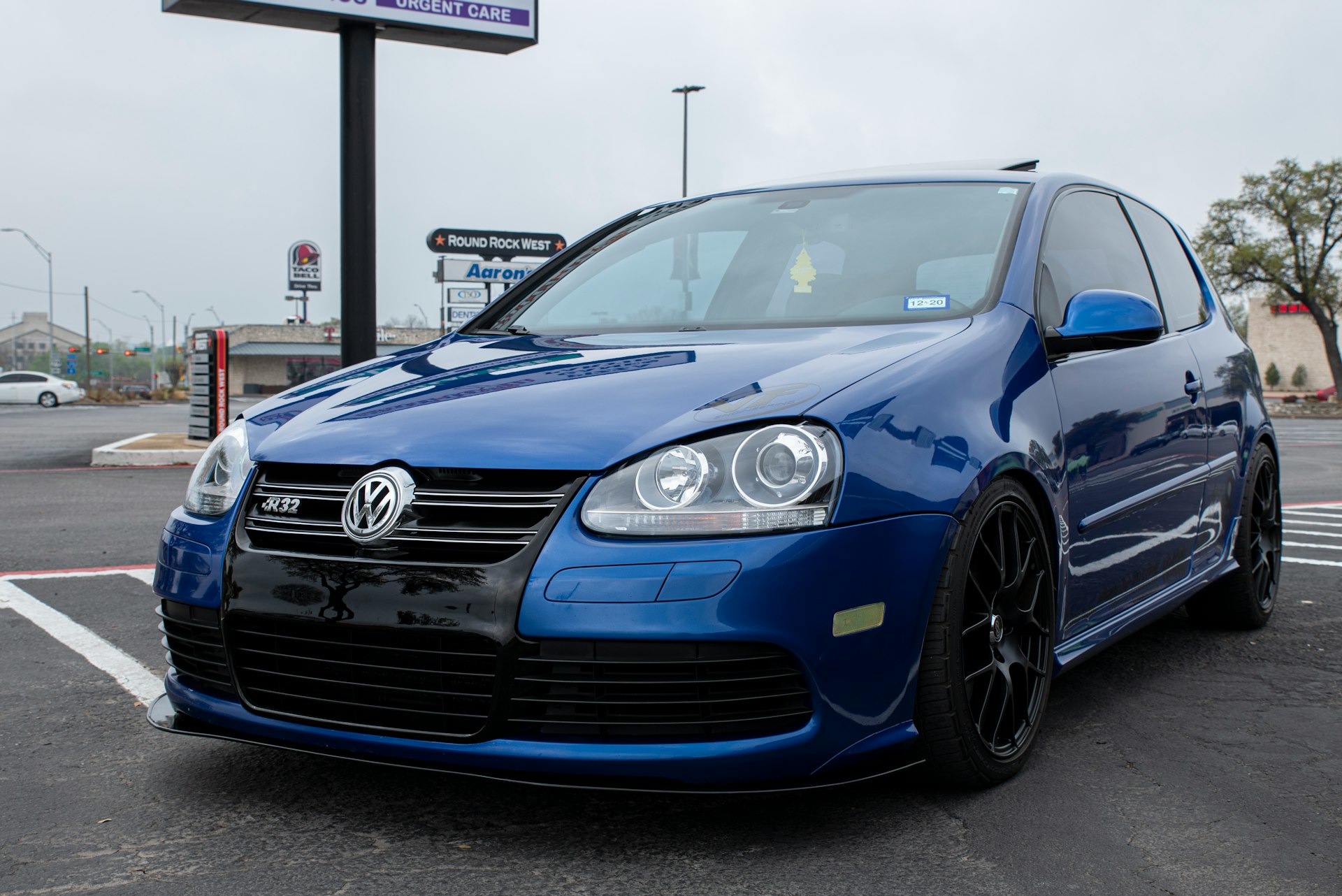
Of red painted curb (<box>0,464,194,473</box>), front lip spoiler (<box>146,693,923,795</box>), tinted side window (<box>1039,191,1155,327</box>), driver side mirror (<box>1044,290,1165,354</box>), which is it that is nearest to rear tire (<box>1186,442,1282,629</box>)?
tinted side window (<box>1039,191,1155,327</box>)

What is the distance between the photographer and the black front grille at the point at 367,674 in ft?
8.14

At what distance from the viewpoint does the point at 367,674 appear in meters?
2.56

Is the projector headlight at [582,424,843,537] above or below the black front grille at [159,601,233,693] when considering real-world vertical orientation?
above

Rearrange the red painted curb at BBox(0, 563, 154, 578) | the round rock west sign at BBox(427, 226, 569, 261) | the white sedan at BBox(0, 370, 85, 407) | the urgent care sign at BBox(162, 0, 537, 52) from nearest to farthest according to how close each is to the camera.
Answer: the red painted curb at BBox(0, 563, 154, 578), the urgent care sign at BBox(162, 0, 537, 52), the round rock west sign at BBox(427, 226, 569, 261), the white sedan at BBox(0, 370, 85, 407)

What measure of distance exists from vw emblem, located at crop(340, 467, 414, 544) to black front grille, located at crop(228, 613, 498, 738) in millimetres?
190

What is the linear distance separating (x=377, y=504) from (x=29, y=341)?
165766mm

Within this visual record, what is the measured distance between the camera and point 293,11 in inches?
525

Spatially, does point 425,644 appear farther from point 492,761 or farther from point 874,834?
point 874,834

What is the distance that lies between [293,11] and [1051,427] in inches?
477

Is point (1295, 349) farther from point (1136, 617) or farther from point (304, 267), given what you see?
point (1136, 617)

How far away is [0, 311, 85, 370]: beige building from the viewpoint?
13738cm

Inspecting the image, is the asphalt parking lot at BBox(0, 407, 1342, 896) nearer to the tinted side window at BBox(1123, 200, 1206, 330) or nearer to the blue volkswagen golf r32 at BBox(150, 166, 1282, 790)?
the blue volkswagen golf r32 at BBox(150, 166, 1282, 790)

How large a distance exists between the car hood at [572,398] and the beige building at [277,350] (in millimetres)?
67527

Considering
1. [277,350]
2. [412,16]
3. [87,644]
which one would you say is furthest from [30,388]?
[87,644]
